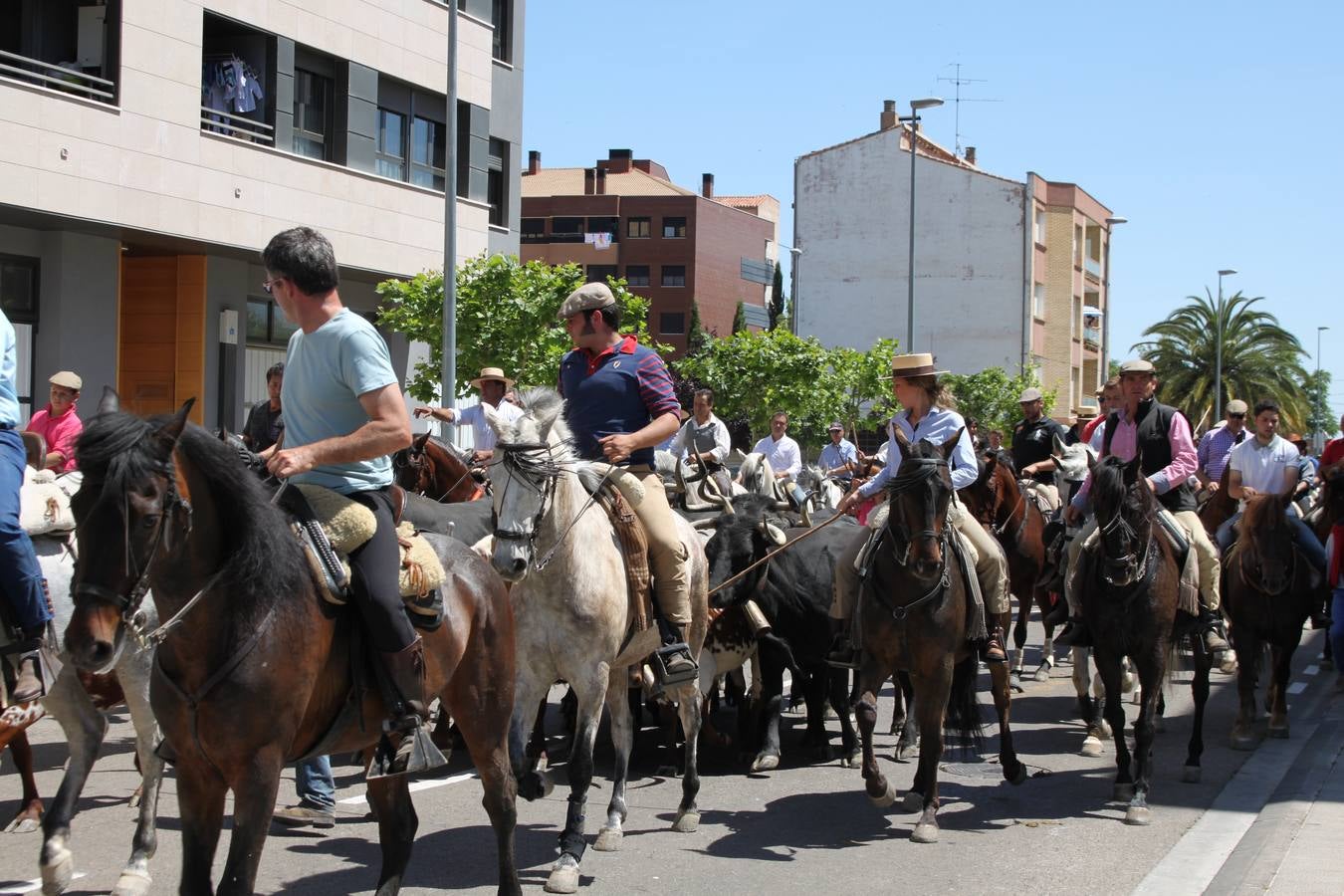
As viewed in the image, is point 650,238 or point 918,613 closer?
point 918,613

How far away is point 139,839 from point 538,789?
6.24ft

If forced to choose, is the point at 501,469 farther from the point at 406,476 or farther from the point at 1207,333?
the point at 1207,333

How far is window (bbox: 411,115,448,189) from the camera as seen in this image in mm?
29500

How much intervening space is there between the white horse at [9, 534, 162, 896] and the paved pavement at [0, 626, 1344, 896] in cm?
23

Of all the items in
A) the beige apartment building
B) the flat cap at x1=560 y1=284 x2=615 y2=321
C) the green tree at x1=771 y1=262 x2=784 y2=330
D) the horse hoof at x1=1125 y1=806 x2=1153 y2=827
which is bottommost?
the horse hoof at x1=1125 y1=806 x2=1153 y2=827

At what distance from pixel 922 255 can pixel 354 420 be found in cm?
6617

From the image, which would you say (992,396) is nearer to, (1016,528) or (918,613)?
(1016,528)

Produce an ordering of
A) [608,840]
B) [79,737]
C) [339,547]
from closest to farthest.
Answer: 1. [339,547]
2. [79,737]
3. [608,840]

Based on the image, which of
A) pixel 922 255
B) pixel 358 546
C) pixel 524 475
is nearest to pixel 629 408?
pixel 524 475

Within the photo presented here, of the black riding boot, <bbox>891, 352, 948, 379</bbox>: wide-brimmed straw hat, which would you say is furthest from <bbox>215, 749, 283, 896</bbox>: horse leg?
<bbox>891, 352, 948, 379</bbox>: wide-brimmed straw hat

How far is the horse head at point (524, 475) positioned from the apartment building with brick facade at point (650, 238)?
285 feet

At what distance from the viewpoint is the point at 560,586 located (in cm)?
727

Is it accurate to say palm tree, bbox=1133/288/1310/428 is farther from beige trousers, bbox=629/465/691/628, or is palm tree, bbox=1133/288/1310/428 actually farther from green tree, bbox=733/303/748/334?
beige trousers, bbox=629/465/691/628

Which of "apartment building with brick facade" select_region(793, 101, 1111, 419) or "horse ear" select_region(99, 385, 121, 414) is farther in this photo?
"apartment building with brick facade" select_region(793, 101, 1111, 419)
